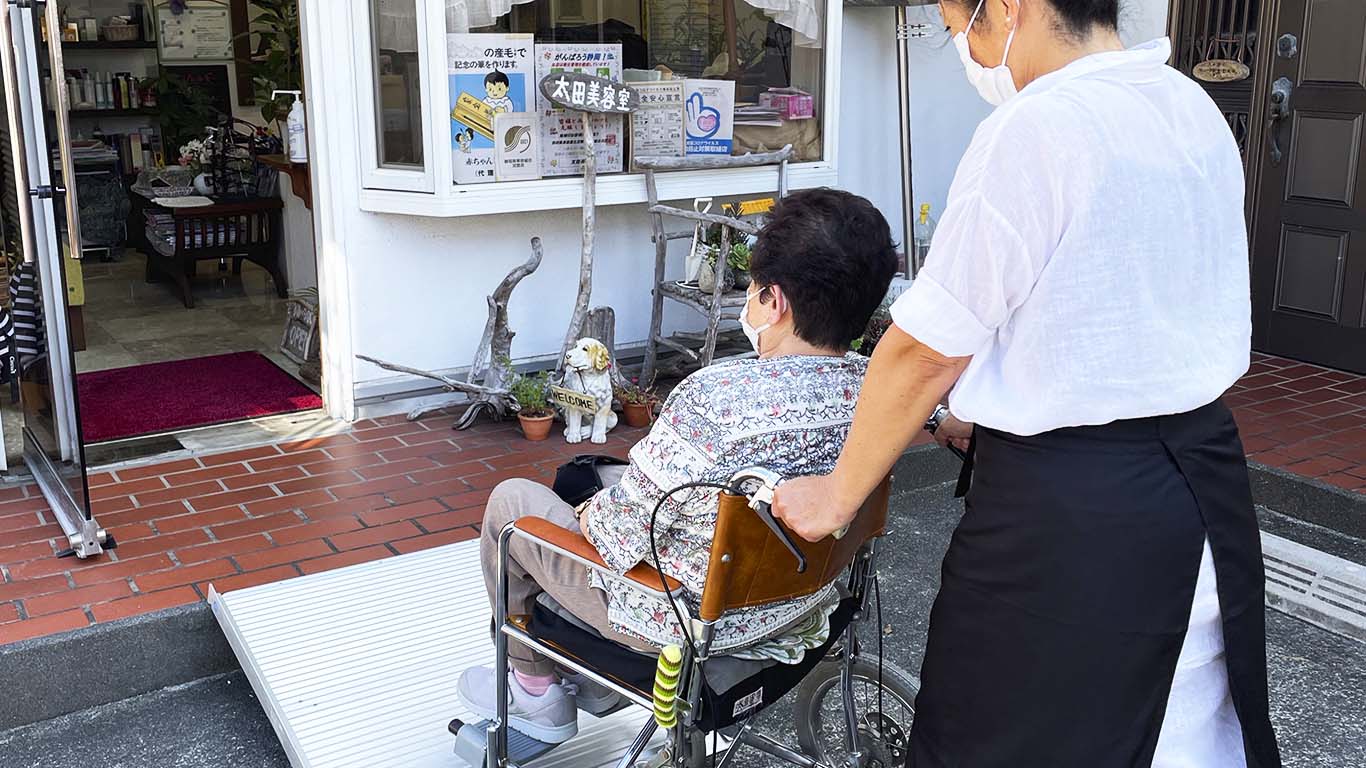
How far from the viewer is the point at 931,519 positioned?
4535 mm

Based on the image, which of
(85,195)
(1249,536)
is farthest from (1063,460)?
(85,195)

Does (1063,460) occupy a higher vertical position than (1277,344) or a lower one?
higher

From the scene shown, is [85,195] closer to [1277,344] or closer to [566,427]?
[566,427]

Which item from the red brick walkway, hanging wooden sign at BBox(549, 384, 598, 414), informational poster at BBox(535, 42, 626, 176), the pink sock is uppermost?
informational poster at BBox(535, 42, 626, 176)

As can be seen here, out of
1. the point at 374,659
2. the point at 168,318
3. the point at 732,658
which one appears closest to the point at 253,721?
the point at 374,659

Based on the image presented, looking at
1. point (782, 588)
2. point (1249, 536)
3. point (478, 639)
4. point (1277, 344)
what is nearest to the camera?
point (1249, 536)

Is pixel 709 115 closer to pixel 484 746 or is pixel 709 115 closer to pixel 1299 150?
pixel 1299 150

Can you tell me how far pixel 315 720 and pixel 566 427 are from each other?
2.21 metres

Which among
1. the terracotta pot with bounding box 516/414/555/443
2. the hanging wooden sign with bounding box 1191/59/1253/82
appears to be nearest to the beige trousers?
the terracotta pot with bounding box 516/414/555/443

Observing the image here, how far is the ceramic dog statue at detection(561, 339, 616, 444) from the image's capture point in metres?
4.68

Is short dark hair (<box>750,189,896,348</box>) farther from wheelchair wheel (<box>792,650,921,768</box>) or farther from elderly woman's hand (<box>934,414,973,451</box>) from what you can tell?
wheelchair wheel (<box>792,650,921,768</box>)

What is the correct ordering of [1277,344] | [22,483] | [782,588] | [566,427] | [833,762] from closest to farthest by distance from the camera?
[782,588] < [833,762] < [22,483] < [566,427] < [1277,344]

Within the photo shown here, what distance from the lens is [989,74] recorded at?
1.88m

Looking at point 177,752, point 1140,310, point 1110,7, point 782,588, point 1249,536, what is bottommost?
point 177,752
